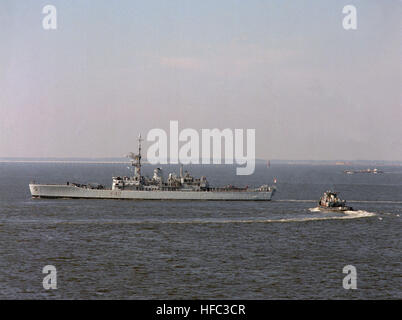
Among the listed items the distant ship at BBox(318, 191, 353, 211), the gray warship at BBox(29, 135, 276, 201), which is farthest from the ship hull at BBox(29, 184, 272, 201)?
the distant ship at BBox(318, 191, 353, 211)

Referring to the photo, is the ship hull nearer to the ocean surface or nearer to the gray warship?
the gray warship

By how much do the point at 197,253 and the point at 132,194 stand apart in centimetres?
6715

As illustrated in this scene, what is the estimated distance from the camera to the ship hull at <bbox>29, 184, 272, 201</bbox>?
4793 inches

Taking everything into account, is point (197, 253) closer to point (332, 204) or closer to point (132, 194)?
point (332, 204)

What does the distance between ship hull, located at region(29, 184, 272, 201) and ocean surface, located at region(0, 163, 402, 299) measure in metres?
23.3

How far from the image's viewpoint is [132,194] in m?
122

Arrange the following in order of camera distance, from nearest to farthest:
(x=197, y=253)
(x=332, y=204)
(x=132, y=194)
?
(x=197, y=253)
(x=332, y=204)
(x=132, y=194)

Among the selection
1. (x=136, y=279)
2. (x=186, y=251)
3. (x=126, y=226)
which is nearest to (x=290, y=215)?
(x=126, y=226)

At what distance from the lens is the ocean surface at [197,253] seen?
42.7m

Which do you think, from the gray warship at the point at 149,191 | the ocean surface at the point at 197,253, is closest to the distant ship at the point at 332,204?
the ocean surface at the point at 197,253

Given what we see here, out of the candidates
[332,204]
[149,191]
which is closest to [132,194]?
[149,191]

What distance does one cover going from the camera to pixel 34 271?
48219 millimetres

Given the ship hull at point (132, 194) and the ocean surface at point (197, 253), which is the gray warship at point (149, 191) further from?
the ocean surface at point (197, 253)

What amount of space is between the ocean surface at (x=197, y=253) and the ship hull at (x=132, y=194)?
2333 cm
